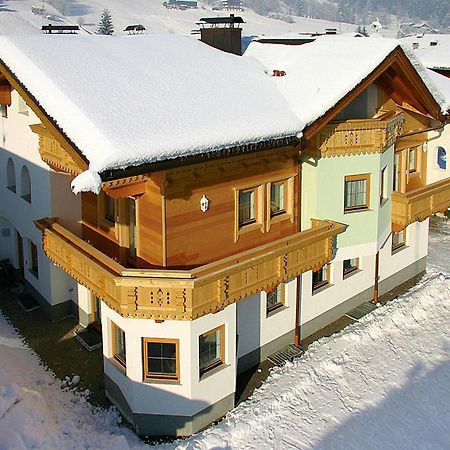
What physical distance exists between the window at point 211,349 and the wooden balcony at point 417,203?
334 inches

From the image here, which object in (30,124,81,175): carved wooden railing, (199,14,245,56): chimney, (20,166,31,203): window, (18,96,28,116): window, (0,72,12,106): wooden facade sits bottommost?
(20,166,31,203): window

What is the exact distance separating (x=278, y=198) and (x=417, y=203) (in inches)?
238

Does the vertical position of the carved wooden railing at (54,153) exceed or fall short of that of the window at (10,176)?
it exceeds it

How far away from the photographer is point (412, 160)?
23172 mm

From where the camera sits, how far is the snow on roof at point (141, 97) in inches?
517

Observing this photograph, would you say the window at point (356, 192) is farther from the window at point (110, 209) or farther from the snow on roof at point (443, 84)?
the window at point (110, 209)

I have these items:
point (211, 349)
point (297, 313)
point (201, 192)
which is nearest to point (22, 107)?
point (201, 192)

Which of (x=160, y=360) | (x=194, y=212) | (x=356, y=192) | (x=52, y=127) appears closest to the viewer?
(x=52, y=127)

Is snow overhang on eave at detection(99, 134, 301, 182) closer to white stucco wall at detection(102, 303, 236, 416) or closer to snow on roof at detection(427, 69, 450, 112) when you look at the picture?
white stucco wall at detection(102, 303, 236, 416)

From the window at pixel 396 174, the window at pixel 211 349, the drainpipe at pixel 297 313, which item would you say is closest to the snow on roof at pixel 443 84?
the window at pixel 396 174

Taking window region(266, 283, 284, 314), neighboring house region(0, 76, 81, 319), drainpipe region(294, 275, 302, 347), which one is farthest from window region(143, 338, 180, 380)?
neighboring house region(0, 76, 81, 319)

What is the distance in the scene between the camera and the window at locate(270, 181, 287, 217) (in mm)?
17609

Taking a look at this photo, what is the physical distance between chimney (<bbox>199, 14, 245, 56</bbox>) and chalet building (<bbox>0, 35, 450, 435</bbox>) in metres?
1.65

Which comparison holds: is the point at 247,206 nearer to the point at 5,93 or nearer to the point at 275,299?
the point at 275,299
